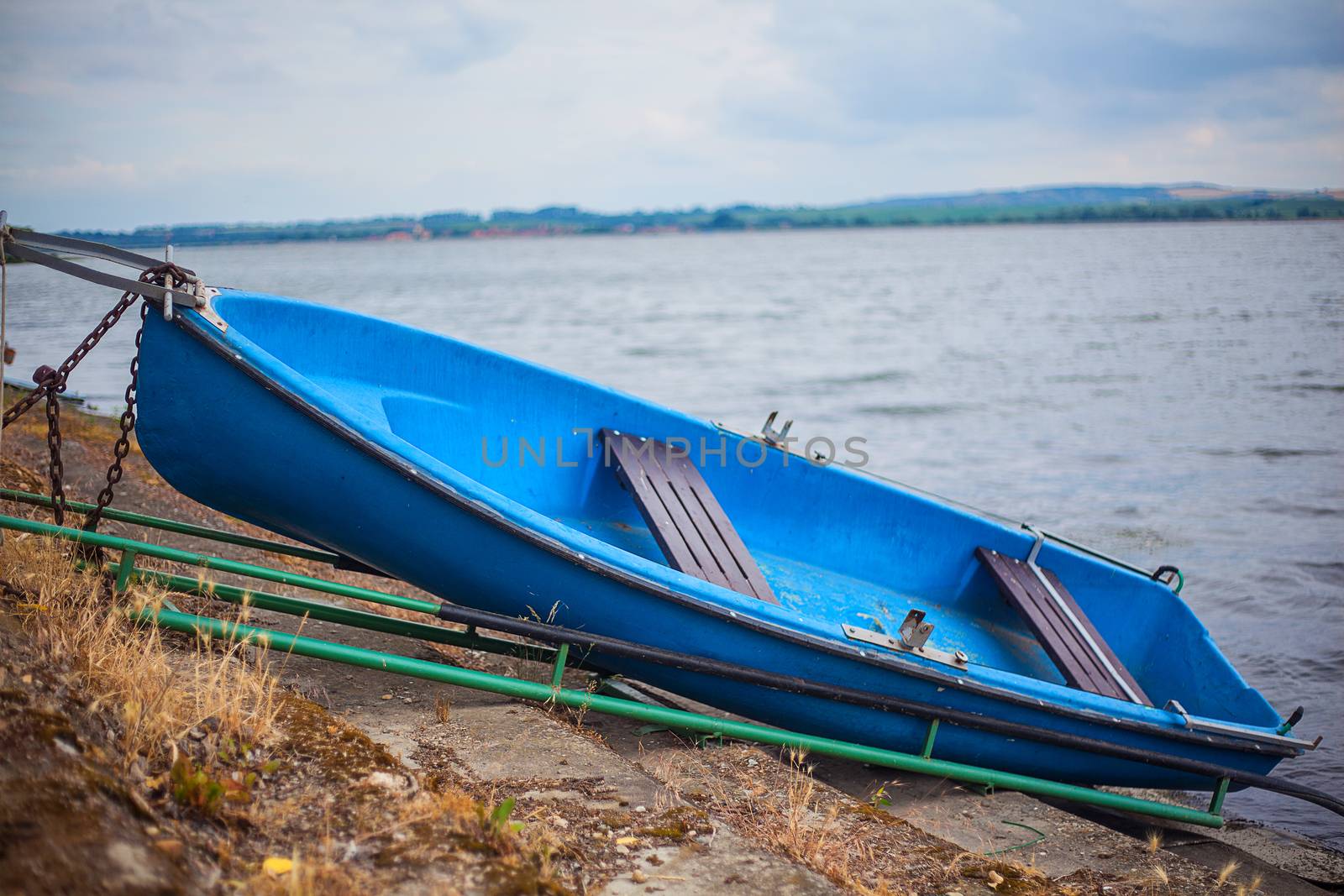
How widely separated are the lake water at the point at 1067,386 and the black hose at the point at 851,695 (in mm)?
945

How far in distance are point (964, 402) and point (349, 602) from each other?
1459 cm

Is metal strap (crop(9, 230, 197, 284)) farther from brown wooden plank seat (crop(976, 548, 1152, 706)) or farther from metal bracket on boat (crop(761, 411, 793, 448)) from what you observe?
brown wooden plank seat (crop(976, 548, 1152, 706))

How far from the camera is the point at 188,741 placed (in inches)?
109

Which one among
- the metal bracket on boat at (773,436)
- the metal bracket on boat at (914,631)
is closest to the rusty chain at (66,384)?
the metal bracket on boat at (914,631)

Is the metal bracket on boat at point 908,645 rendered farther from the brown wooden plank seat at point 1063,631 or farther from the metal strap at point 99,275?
the metal strap at point 99,275

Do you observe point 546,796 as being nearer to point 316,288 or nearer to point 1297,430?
point 1297,430

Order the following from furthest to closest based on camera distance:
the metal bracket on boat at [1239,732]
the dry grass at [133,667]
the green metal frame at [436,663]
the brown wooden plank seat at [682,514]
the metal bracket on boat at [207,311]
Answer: the brown wooden plank seat at [682,514] < the metal bracket on boat at [1239,732] < the green metal frame at [436,663] < the metal bracket on boat at [207,311] < the dry grass at [133,667]

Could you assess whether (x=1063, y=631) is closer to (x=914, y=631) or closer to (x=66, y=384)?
(x=914, y=631)

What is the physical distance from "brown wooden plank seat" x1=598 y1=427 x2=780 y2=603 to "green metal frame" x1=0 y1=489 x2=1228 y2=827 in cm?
89

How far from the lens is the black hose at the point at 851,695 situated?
3979 mm

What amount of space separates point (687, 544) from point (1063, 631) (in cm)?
217

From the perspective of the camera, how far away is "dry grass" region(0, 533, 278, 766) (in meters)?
2.71

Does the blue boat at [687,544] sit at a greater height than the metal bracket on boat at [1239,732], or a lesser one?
greater

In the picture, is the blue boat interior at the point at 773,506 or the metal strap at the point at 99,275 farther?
the blue boat interior at the point at 773,506
